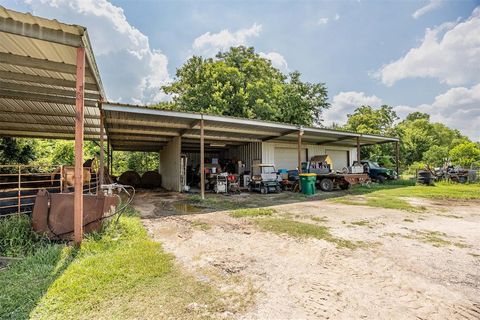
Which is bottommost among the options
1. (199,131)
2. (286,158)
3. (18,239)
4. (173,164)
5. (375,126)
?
(18,239)

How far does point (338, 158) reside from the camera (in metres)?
18.4

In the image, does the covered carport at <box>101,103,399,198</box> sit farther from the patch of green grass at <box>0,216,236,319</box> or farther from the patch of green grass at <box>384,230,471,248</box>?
the patch of green grass at <box>384,230,471,248</box>

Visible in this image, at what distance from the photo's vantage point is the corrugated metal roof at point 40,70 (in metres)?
3.29

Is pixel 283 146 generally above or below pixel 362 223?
above

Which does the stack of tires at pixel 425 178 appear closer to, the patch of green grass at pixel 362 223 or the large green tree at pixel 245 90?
the large green tree at pixel 245 90

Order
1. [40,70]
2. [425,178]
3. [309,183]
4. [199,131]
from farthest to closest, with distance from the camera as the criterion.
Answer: [425,178]
[199,131]
[309,183]
[40,70]

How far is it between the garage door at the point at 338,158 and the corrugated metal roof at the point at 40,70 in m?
15.8

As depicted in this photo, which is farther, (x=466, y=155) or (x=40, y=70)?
(x=466, y=155)

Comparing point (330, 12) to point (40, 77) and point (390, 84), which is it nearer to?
point (40, 77)

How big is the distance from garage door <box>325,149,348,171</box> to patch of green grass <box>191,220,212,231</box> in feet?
47.2

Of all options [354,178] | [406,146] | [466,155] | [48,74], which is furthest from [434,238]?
[406,146]

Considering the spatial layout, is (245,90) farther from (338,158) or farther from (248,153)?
(338,158)

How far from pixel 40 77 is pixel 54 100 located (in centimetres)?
190

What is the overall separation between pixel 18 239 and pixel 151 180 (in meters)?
12.4
